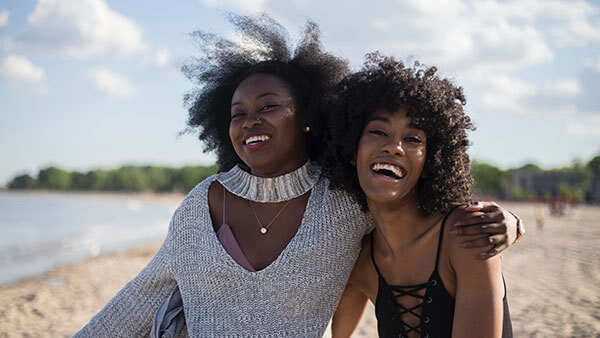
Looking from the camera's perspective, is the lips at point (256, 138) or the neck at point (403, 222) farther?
the lips at point (256, 138)

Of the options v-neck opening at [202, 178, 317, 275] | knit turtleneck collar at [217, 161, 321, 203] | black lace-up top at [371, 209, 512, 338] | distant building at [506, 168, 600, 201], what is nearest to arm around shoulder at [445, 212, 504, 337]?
black lace-up top at [371, 209, 512, 338]

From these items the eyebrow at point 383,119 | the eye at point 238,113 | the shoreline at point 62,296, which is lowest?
the shoreline at point 62,296

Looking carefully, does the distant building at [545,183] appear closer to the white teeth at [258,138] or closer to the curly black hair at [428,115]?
the curly black hair at [428,115]

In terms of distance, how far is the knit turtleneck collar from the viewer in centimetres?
306

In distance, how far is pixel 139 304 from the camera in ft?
10.4

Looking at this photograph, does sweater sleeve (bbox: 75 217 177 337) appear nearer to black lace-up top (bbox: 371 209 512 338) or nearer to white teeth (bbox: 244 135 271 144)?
white teeth (bbox: 244 135 271 144)

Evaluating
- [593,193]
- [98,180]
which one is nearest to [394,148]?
[593,193]

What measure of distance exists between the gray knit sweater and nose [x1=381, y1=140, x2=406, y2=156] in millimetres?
579

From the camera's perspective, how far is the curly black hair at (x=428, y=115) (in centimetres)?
251

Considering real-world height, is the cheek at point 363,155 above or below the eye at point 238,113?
below

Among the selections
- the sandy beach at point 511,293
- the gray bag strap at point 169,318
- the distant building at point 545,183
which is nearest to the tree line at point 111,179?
the distant building at point 545,183

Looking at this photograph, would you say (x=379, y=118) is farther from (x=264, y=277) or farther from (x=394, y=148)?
(x=264, y=277)

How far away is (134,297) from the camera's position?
10.5 feet

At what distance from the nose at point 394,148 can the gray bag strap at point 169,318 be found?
1.55 meters
